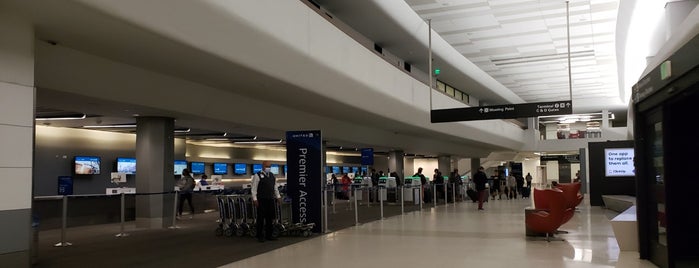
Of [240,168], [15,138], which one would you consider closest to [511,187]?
[240,168]

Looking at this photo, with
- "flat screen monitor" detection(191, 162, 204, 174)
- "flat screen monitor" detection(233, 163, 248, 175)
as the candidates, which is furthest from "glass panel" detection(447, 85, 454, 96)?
"flat screen monitor" detection(191, 162, 204, 174)

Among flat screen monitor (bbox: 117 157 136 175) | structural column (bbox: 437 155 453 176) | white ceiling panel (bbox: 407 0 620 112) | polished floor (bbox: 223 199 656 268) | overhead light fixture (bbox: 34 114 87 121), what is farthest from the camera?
structural column (bbox: 437 155 453 176)

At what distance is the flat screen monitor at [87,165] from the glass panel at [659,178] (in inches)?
644

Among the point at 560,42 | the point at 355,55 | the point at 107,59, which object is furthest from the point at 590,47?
the point at 107,59

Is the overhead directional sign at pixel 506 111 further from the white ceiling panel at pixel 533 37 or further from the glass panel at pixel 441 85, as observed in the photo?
the glass panel at pixel 441 85

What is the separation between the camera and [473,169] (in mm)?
38156

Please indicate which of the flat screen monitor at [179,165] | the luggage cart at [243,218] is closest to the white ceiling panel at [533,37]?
the luggage cart at [243,218]

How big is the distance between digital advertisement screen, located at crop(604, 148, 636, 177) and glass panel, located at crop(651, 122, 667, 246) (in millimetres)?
12343

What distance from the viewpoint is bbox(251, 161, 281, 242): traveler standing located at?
1051cm

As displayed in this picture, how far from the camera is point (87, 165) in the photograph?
1792cm

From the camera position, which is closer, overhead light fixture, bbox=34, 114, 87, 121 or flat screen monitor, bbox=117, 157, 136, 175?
overhead light fixture, bbox=34, 114, 87, 121

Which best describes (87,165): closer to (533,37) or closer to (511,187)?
(533,37)

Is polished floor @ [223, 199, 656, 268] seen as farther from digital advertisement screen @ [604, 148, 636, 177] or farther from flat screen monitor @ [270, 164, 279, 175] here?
flat screen monitor @ [270, 164, 279, 175]

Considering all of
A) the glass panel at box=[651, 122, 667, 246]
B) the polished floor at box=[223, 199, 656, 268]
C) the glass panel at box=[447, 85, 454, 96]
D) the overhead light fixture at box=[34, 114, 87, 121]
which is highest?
the glass panel at box=[447, 85, 454, 96]
